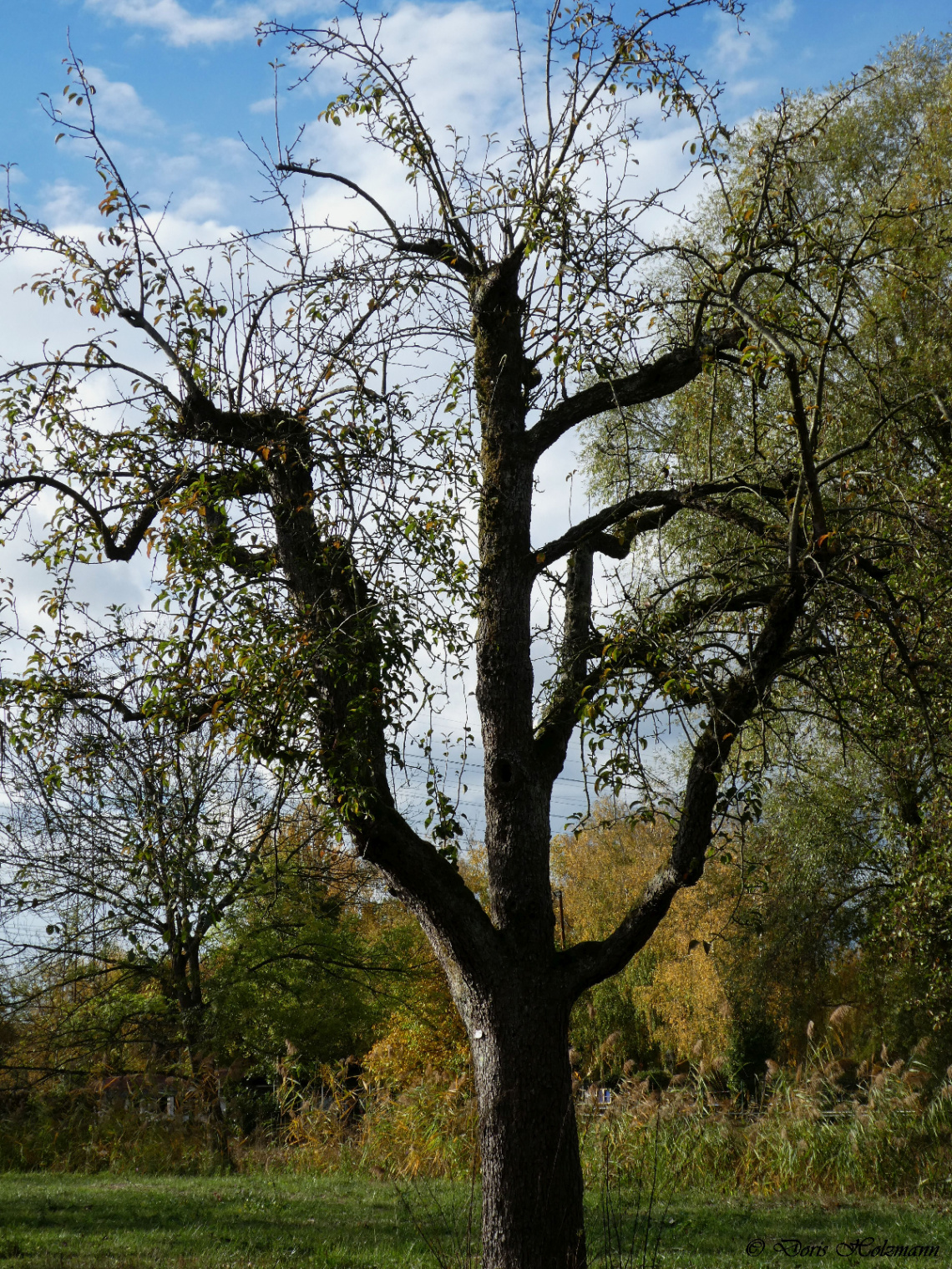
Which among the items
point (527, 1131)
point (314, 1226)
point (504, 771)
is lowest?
point (314, 1226)

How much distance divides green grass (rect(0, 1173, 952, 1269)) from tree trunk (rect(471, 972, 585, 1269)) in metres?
0.66

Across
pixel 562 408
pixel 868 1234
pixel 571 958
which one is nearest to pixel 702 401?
pixel 562 408

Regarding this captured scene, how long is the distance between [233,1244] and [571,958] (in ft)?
12.1

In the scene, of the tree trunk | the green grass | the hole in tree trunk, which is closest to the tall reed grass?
the green grass

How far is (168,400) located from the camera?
6496 millimetres

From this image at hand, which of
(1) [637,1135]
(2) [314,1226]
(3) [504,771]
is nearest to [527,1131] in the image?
(3) [504,771]

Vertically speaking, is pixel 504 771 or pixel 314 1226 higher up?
pixel 504 771

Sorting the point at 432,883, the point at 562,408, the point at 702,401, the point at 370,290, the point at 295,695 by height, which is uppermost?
the point at 702,401

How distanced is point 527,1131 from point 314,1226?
362 cm

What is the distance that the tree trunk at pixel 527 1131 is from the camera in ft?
16.7

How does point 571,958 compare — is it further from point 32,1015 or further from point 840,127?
point 840,127

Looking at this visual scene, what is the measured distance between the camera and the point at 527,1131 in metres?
5.19

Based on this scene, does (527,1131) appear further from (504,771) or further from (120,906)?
(120,906)

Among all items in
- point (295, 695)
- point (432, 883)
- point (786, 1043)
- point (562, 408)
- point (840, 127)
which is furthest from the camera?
point (786, 1043)
